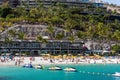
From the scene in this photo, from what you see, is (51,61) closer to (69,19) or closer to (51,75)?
(51,75)

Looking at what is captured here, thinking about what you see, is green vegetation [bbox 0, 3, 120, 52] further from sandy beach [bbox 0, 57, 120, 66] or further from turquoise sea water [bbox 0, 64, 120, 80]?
turquoise sea water [bbox 0, 64, 120, 80]

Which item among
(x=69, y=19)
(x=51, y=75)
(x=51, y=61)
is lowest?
(x=51, y=75)

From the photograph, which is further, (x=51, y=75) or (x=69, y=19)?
(x=69, y=19)

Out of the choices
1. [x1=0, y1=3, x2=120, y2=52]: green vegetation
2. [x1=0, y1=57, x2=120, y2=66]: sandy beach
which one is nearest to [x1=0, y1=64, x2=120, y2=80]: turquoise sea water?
[x1=0, y1=57, x2=120, y2=66]: sandy beach

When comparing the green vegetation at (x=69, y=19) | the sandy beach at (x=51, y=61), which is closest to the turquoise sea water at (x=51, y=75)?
the sandy beach at (x=51, y=61)

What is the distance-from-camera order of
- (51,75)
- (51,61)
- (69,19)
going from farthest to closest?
(69,19)
(51,61)
(51,75)

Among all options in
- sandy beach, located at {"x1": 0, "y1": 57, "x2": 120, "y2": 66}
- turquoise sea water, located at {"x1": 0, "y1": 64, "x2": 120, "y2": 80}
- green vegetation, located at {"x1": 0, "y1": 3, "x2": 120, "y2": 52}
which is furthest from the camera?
green vegetation, located at {"x1": 0, "y1": 3, "x2": 120, "y2": 52}

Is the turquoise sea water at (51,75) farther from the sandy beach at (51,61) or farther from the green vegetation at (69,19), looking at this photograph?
the green vegetation at (69,19)

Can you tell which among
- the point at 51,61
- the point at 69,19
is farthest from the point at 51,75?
the point at 69,19

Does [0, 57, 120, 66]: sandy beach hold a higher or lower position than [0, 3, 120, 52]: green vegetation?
lower
